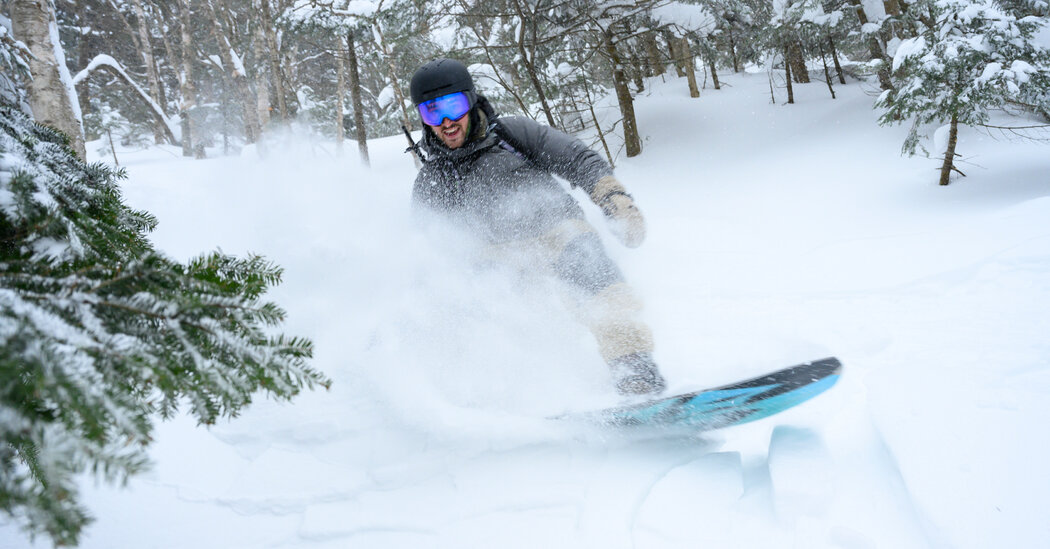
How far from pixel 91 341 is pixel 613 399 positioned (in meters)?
2.03

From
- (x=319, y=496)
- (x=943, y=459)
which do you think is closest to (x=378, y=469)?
(x=319, y=496)

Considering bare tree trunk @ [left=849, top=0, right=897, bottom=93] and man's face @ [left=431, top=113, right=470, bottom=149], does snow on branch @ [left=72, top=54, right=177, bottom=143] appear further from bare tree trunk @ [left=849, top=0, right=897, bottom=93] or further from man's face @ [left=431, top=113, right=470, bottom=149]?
bare tree trunk @ [left=849, top=0, right=897, bottom=93]

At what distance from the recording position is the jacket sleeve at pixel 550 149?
3.34 m

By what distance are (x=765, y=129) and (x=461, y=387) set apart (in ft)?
34.5

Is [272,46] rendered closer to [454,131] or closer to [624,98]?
[624,98]

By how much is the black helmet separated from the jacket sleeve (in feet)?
1.13

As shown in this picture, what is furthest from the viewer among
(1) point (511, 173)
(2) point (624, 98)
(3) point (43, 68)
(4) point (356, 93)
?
(4) point (356, 93)

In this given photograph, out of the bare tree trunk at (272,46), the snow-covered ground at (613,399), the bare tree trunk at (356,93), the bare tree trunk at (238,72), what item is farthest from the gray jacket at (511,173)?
the bare tree trunk at (238,72)

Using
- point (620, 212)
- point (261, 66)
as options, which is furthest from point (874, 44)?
point (261, 66)

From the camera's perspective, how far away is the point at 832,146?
9055mm

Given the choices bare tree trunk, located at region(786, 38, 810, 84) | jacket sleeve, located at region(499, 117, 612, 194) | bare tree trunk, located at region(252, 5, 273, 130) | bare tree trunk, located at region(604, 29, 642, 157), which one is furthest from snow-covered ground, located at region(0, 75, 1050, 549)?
bare tree trunk, located at region(252, 5, 273, 130)

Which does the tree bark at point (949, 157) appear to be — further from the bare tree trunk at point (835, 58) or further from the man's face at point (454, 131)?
the bare tree trunk at point (835, 58)

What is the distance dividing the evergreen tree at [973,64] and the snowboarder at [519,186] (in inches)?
197

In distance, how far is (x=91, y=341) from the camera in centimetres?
91
